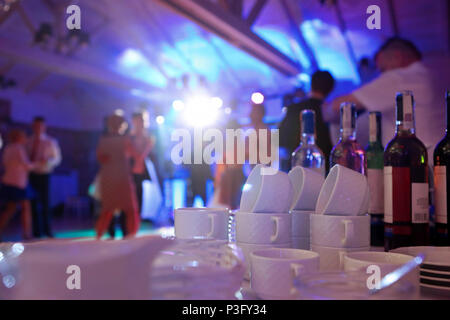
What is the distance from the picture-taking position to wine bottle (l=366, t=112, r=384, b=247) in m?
0.93

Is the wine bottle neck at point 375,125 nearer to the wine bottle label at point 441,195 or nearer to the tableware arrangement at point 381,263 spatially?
the wine bottle label at point 441,195

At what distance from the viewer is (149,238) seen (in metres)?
0.45

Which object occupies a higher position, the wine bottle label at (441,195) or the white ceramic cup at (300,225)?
the wine bottle label at (441,195)

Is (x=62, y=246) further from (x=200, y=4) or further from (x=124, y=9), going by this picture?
(x=124, y=9)

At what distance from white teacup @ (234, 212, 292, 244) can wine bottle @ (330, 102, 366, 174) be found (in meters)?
0.36

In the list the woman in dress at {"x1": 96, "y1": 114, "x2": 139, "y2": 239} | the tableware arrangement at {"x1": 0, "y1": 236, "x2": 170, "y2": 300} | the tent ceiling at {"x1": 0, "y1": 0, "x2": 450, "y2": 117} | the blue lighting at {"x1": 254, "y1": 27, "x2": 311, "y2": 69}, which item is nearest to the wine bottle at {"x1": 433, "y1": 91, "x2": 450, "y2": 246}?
the tableware arrangement at {"x1": 0, "y1": 236, "x2": 170, "y2": 300}

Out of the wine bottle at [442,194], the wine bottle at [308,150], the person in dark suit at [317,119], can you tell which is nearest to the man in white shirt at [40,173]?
the person in dark suit at [317,119]

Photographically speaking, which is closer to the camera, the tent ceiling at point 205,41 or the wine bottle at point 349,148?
the wine bottle at point 349,148

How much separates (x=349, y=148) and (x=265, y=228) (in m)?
0.41

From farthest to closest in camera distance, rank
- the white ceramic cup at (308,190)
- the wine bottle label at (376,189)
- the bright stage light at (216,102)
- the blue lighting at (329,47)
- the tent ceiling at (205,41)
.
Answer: the bright stage light at (216,102) → the blue lighting at (329,47) → the tent ceiling at (205,41) → the wine bottle label at (376,189) → the white ceramic cup at (308,190)

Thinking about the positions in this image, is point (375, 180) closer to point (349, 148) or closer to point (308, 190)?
point (349, 148)

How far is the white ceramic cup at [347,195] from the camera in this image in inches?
25.0

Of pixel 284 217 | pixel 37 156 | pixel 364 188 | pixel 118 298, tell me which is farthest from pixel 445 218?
pixel 37 156

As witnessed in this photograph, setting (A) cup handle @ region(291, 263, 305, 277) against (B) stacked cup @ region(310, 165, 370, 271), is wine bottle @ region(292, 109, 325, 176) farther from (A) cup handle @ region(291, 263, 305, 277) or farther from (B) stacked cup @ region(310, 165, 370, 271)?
(A) cup handle @ region(291, 263, 305, 277)
